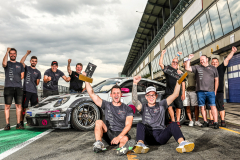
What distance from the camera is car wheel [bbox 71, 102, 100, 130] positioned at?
174 inches

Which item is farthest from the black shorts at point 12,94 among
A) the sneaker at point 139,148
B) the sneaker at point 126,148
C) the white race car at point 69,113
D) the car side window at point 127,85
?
the sneaker at point 139,148

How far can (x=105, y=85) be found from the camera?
17.3ft

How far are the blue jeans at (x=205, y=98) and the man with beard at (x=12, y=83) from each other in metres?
4.72

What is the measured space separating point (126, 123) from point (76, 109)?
1797 millimetres

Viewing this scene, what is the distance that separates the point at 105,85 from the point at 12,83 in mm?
2415

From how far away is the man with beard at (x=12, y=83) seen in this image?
498 centimetres

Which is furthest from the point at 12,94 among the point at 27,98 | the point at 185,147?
the point at 185,147

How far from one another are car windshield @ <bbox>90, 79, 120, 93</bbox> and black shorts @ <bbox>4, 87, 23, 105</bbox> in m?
1.97

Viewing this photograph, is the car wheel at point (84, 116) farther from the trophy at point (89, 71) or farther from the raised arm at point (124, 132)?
the raised arm at point (124, 132)

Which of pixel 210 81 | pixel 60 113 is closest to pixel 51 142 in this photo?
pixel 60 113

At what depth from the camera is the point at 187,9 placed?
16.0m

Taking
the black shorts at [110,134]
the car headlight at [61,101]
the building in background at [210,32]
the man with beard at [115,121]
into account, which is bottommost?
the black shorts at [110,134]

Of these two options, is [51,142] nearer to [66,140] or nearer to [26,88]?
[66,140]

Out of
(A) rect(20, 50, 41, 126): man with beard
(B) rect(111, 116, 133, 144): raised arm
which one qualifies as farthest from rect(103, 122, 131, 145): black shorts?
(A) rect(20, 50, 41, 126): man with beard
